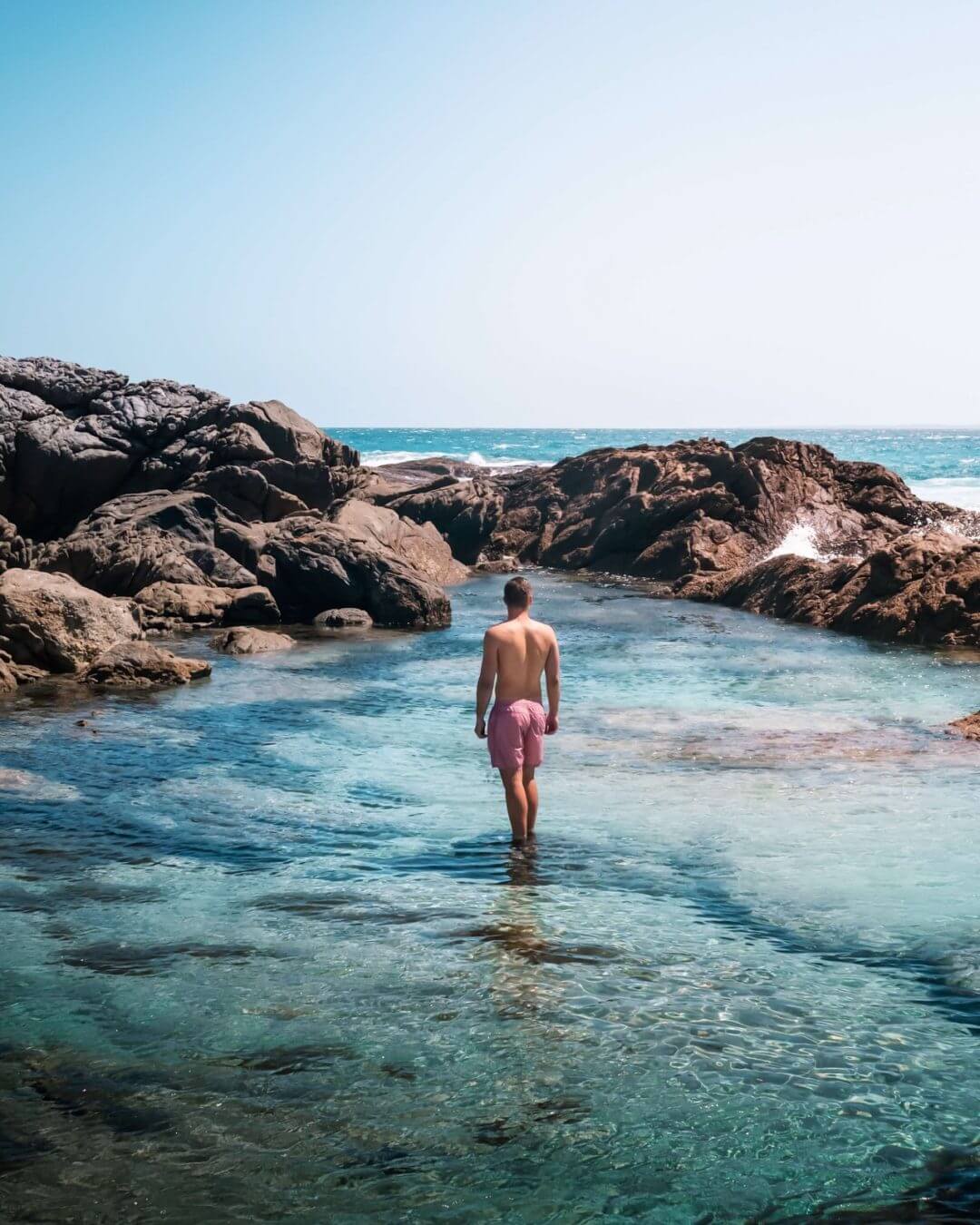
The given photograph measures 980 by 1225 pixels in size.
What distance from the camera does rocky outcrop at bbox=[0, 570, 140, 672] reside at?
15102mm

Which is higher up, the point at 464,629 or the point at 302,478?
the point at 302,478

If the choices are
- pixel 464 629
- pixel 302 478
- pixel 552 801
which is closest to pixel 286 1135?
pixel 552 801

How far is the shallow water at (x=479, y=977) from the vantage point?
411cm

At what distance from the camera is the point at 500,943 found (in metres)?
6.24

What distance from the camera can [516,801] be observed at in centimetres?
802

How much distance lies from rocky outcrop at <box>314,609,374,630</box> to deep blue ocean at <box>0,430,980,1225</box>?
8502 millimetres

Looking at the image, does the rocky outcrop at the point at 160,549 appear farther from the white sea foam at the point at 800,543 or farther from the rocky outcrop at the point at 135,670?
the white sea foam at the point at 800,543

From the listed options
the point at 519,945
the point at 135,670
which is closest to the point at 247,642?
the point at 135,670

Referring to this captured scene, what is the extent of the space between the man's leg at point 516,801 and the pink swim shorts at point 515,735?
5cm

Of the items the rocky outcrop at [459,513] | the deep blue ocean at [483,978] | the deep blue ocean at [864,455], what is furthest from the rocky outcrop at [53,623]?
the deep blue ocean at [864,455]

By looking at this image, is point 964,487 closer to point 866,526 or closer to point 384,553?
point 866,526

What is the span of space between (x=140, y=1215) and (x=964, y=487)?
191 feet

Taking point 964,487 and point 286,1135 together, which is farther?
point 964,487

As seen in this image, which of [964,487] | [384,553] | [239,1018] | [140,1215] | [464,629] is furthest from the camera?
[964,487]
